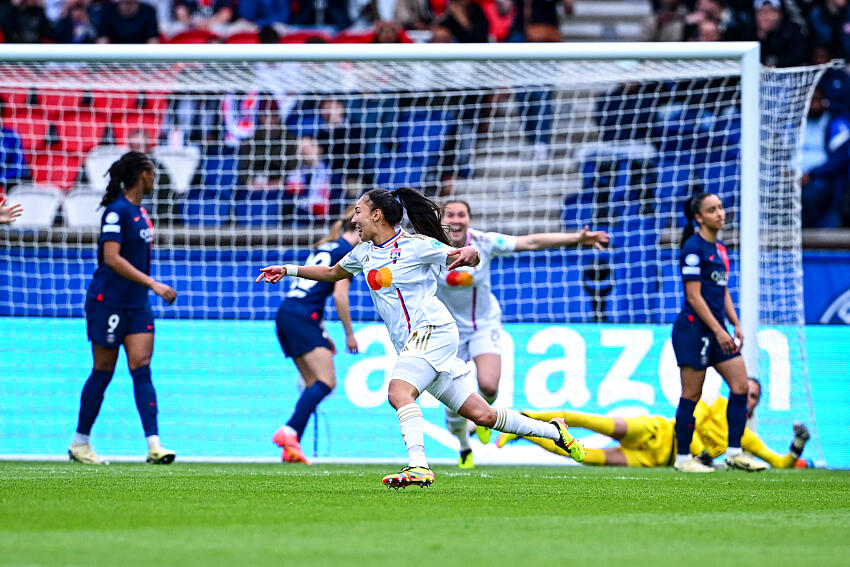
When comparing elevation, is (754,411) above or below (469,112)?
below

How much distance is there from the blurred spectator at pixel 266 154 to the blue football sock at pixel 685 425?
520 centimetres

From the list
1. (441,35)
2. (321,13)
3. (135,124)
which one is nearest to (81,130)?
(135,124)

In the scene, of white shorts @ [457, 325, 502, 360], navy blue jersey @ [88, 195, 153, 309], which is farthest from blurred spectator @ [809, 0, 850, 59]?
navy blue jersey @ [88, 195, 153, 309]

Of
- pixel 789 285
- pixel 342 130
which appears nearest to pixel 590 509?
pixel 789 285

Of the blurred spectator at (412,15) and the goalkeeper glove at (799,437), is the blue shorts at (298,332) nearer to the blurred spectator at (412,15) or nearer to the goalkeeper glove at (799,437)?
the goalkeeper glove at (799,437)

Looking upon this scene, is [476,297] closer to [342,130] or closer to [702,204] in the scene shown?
[702,204]

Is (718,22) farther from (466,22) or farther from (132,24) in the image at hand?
(132,24)

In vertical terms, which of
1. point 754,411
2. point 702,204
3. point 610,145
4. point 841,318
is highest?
point 610,145

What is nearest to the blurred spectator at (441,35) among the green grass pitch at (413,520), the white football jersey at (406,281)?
the green grass pitch at (413,520)

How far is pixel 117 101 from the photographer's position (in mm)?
13891

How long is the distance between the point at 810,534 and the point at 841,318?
22.4 feet

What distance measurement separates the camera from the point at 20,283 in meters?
11.8

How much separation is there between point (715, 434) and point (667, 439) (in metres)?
0.44

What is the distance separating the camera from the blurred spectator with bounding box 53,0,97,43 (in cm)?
1619
